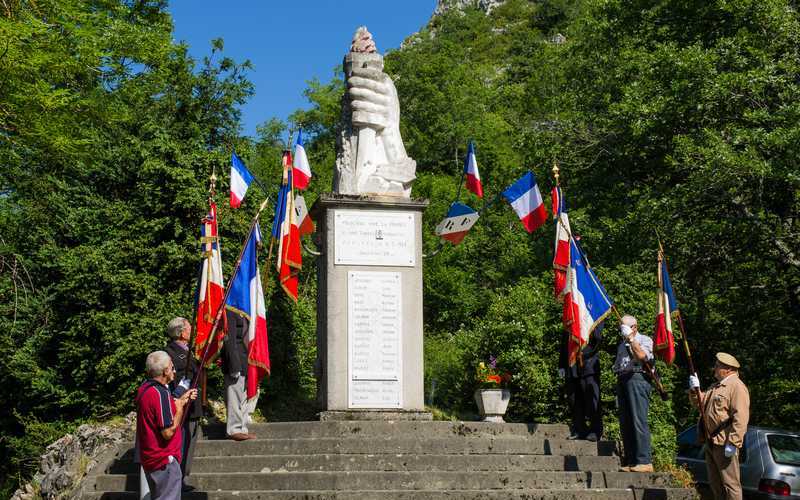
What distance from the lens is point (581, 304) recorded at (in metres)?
12.8

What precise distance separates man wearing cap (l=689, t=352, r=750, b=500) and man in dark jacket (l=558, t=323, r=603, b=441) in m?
Result: 2.35

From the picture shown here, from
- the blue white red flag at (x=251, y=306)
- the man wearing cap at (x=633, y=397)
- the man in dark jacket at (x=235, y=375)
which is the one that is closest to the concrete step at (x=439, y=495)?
the man wearing cap at (x=633, y=397)

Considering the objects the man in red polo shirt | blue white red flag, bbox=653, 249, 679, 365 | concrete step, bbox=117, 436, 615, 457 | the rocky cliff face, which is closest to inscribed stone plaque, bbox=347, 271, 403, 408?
concrete step, bbox=117, 436, 615, 457

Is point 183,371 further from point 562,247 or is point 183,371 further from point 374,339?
point 562,247

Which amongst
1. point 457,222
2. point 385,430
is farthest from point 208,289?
point 457,222

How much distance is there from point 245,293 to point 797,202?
13361 mm

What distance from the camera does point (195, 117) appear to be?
1069 inches

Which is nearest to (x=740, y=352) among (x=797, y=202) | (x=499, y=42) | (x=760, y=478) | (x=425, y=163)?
(x=797, y=202)

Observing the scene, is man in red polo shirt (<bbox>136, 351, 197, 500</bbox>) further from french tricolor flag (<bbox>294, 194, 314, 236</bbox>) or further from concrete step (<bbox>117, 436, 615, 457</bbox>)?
french tricolor flag (<bbox>294, 194, 314, 236</bbox>)

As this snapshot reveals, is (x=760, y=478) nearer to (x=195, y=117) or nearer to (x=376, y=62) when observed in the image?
(x=376, y=62)

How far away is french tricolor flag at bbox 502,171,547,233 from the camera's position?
46.9 ft

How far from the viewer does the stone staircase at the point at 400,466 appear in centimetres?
1056

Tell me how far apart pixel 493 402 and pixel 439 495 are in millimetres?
3720

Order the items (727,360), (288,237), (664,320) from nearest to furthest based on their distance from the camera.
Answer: (727,360), (664,320), (288,237)
